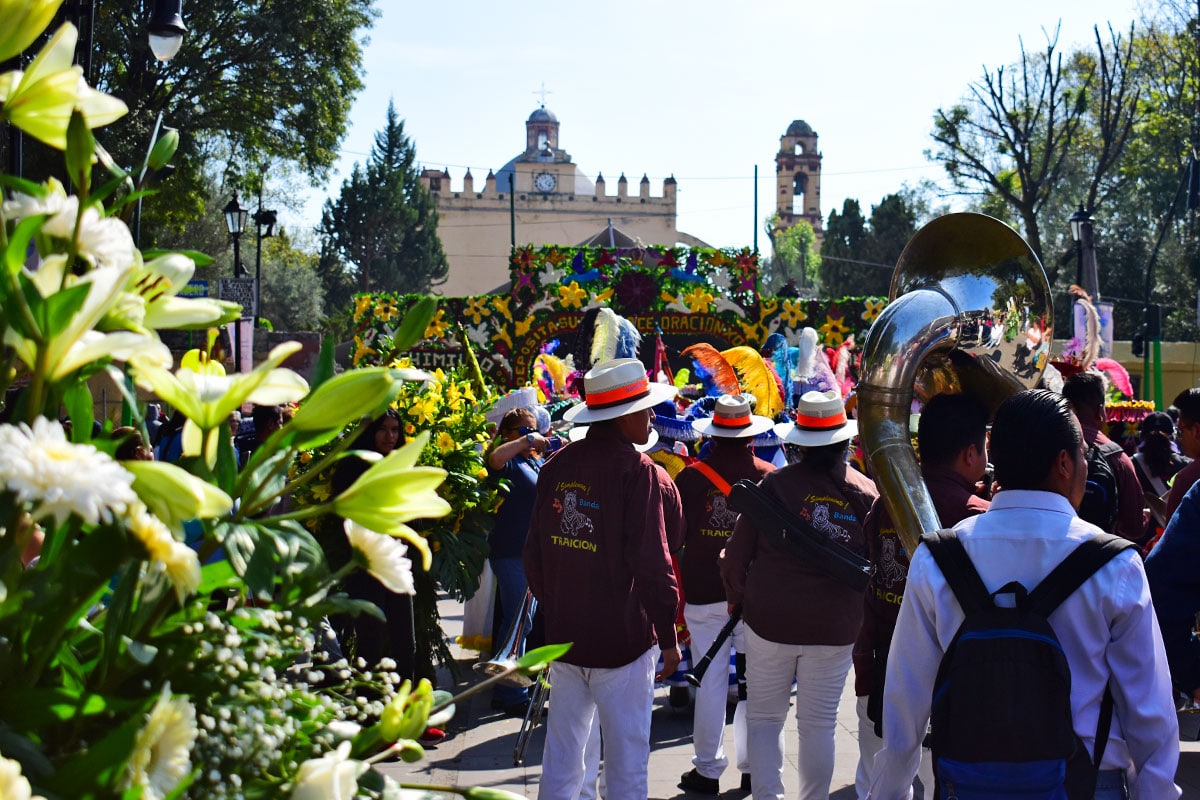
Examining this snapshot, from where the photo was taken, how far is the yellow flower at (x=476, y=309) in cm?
1794

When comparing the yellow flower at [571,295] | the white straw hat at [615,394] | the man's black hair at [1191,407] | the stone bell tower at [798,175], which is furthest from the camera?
the stone bell tower at [798,175]

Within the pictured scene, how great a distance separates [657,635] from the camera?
188 inches

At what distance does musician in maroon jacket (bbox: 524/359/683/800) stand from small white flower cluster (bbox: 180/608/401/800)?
10.7 ft

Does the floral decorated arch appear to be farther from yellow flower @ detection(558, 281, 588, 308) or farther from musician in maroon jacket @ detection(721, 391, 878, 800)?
musician in maroon jacket @ detection(721, 391, 878, 800)

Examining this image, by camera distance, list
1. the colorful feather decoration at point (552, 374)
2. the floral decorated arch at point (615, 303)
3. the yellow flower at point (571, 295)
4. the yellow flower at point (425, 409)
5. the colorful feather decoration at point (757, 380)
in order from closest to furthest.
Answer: the yellow flower at point (425, 409) → the colorful feather decoration at point (757, 380) → the colorful feather decoration at point (552, 374) → the yellow flower at point (571, 295) → the floral decorated arch at point (615, 303)

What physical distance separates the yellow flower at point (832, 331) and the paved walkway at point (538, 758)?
11852 mm

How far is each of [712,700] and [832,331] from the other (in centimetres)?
1370

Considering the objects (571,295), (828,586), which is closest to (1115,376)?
(571,295)

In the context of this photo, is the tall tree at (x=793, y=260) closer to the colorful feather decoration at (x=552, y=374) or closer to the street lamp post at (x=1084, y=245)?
the street lamp post at (x=1084, y=245)

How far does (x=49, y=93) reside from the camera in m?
1.22

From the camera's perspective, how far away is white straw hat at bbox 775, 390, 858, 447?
517 centimetres

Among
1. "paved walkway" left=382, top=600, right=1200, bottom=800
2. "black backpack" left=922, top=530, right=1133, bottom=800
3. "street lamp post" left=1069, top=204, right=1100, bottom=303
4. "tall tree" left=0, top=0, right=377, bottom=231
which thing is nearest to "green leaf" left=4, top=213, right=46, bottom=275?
"black backpack" left=922, top=530, right=1133, bottom=800

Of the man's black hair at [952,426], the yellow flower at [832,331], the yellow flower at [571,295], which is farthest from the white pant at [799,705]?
the yellow flower at [832,331]

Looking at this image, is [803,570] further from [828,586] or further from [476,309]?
[476,309]
